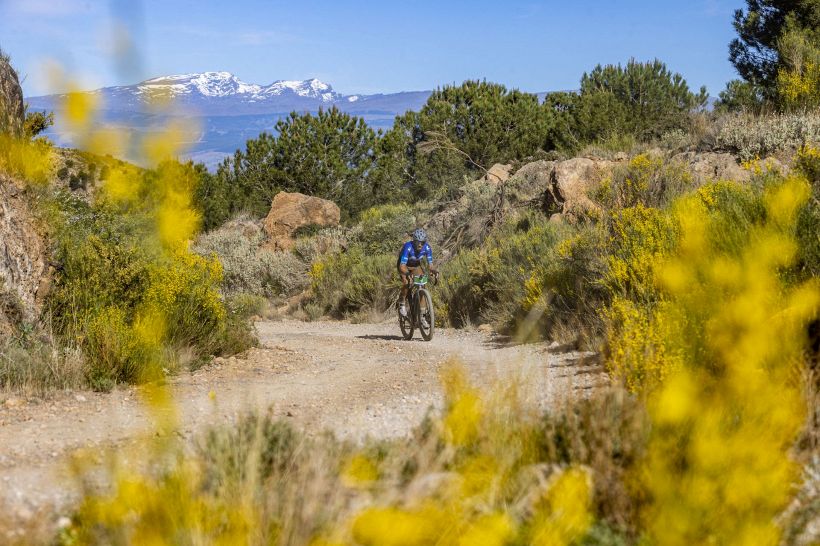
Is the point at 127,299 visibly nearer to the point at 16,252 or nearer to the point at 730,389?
the point at 16,252

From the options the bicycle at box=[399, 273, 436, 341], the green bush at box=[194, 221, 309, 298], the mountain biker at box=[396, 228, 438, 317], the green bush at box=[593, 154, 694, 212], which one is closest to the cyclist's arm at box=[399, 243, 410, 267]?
the mountain biker at box=[396, 228, 438, 317]

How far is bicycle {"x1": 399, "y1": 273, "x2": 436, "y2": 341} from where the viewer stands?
12344 millimetres

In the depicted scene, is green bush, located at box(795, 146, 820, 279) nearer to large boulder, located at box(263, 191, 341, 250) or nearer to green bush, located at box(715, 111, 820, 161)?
green bush, located at box(715, 111, 820, 161)

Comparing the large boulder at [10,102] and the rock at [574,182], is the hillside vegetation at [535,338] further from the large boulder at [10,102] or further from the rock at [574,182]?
the large boulder at [10,102]

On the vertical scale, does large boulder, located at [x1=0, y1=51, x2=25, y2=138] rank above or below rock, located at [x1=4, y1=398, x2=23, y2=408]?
above

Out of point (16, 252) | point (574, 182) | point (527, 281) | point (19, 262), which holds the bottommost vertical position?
point (527, 281)

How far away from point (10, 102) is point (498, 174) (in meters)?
16.0

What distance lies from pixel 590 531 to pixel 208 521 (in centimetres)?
166

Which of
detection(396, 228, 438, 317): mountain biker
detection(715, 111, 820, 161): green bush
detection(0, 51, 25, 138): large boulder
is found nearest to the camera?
detection(0, 51, 25, 138): large boulder

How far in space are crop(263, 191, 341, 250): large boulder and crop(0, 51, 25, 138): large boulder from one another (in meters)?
14.9

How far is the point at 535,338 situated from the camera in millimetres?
11133

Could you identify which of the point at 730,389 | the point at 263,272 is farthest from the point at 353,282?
the point at 730,389

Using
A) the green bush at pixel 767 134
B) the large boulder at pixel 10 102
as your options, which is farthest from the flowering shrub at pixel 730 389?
the green bush at pixel 767 134

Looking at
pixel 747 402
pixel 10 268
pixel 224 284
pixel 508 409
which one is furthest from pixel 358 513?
pixel 224 284
